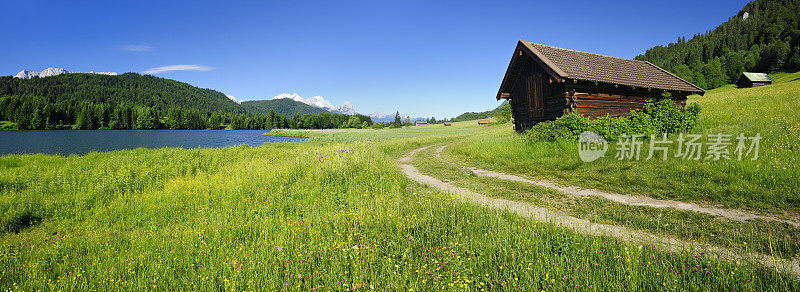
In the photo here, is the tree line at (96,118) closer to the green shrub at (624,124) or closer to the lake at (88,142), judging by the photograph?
the lake at (88,142)

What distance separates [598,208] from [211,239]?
810 centimetres

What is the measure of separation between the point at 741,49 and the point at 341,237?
15755 cm

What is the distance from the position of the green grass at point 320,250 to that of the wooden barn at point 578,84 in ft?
39.9

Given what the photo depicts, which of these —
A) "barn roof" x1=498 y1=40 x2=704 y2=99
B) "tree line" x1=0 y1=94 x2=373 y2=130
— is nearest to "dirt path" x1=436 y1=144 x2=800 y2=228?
"barn roof" x1=498 y1=40 x2=704 y2=99

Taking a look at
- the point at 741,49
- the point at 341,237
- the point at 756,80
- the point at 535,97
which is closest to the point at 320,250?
the point at 341,237

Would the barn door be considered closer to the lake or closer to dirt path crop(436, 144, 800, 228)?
dirt path crop(436, 144, 800, 228)

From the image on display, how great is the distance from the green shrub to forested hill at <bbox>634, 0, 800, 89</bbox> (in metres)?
98.3

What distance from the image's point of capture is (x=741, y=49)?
101 m

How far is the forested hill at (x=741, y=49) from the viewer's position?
3238 inches

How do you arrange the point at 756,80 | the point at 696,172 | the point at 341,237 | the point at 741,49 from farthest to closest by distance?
the point at 741,49
the point at 756,80
the point at 696,172
the point at 341,237

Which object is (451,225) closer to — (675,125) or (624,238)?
(624,238)

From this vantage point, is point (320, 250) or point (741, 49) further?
point (741, 49)

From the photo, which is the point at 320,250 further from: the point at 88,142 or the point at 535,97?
the point at 88,142

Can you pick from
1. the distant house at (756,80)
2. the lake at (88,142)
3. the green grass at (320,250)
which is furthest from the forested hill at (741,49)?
the lake at (88,142)
